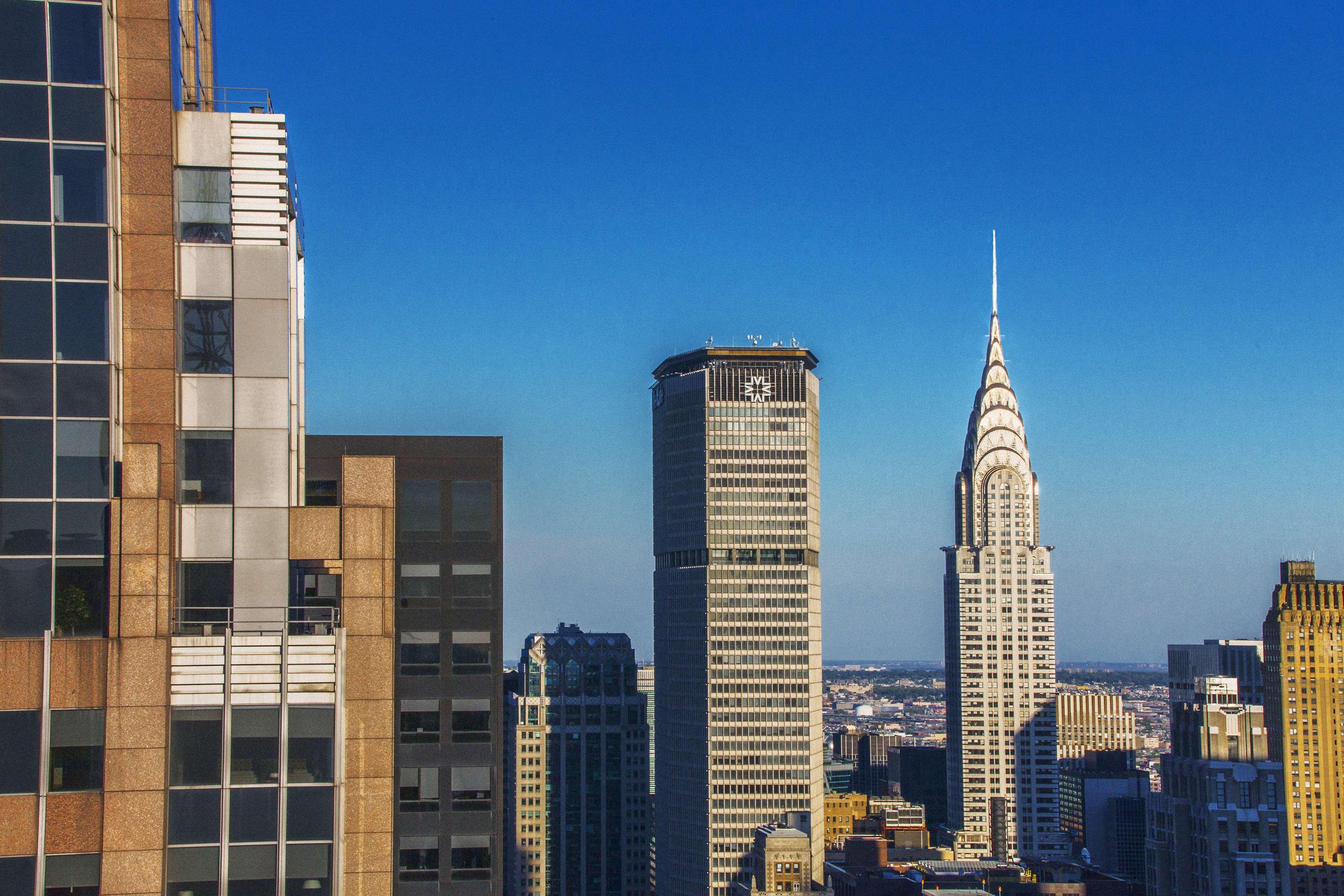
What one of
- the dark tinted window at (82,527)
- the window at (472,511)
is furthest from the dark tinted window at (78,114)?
the window at (472,511)

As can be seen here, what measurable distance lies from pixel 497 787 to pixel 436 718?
4.65m

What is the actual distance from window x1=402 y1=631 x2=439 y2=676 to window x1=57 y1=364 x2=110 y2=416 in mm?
38284

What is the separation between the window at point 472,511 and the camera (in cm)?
7806

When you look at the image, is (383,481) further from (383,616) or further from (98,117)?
(98,117)

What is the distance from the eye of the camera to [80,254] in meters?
41.3

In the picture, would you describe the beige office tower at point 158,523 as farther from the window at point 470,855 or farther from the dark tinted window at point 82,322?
the window at point 470,855

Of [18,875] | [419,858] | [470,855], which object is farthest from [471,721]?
[18,875]

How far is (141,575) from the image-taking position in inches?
1619

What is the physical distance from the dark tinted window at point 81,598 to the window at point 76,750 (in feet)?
6.63

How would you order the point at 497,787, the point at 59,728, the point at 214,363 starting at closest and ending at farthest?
the point at 59,728 < the point at 214,363 < the point at 497,787

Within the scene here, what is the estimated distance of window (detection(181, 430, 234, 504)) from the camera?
141ft

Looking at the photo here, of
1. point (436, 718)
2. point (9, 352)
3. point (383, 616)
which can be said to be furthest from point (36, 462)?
point (436, 718)

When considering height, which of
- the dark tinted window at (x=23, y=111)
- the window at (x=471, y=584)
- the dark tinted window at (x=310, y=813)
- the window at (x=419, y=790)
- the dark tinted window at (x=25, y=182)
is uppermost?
the dark tinted window at (x=23, y=111)

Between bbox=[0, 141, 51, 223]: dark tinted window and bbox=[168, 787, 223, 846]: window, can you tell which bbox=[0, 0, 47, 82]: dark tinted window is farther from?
bbox=[168, 787, 223, 846]: window
